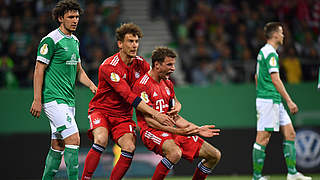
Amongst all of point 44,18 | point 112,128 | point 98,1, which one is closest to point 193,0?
point 98,1

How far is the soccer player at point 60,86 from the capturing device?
22.2 ft

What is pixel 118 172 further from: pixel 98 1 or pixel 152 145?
pixel 98 1

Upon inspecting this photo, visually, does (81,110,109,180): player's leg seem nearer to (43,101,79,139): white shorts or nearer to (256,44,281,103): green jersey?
(43,101,79,139): white shorts

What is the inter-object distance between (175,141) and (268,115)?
7.85ft

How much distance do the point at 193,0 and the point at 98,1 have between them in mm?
3095

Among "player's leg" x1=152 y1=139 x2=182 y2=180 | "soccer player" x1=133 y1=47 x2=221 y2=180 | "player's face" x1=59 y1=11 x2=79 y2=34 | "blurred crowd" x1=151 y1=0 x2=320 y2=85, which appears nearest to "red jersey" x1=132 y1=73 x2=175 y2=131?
"soccer player" x1=133 y1=47 x2=221 y2=180

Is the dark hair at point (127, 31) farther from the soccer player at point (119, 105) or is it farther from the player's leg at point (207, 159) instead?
the player's leg at point (207, 159)

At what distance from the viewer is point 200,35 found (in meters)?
15.1

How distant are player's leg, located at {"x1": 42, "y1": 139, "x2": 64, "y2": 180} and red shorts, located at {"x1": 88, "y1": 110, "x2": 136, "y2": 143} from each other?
0.47 metres

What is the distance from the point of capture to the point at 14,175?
1151cm

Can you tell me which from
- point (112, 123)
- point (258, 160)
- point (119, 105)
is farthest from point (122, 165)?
point (258, 160)

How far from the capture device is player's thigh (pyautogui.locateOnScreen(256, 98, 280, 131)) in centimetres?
871

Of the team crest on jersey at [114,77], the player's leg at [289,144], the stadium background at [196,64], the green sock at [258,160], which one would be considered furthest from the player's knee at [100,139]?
the stadium background at [196,64]

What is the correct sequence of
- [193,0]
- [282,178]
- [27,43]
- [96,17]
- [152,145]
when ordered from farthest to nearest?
[193,0], [96,17], [27,43], [282,178], [152,145]
